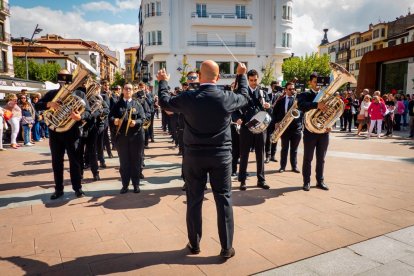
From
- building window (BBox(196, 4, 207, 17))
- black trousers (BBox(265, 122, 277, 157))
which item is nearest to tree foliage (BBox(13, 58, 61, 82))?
building window (BBox(196, 4, 207, 17))

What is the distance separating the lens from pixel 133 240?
3854 millimetres

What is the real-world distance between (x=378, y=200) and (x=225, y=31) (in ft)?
127

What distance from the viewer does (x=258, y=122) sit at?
5566mm

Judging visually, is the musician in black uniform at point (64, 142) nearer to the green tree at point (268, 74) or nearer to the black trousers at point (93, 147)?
the black trousers at point (93, 147)

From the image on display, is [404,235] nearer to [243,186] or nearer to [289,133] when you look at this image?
[243,186]

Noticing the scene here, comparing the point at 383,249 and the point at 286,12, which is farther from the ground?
the point at 286,12

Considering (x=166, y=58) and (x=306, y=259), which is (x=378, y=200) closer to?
(x=306, y=259)

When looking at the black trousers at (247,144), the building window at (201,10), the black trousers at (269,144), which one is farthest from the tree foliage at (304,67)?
the black trousers at (247,144)

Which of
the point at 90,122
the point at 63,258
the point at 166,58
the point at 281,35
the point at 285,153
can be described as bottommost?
the point at 63,258

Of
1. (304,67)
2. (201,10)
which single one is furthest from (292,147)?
(304,67)

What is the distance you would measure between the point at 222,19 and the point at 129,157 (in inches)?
1493

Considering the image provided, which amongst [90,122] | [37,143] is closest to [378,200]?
[90,122]

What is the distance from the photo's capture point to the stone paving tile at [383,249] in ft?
11.1

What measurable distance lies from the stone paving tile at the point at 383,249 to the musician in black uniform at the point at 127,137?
12.3ft
